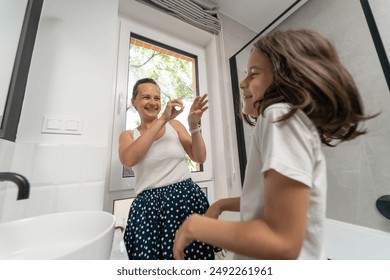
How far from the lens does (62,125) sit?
0.71 meters

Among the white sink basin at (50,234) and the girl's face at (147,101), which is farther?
the girl's face at (147,101)

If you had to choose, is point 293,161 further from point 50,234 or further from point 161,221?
point 50,234

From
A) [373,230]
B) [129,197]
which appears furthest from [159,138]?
[373,230]

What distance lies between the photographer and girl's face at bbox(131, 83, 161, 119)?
0.82m

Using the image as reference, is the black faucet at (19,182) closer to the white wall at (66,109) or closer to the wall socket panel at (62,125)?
the white wall at (66,109)

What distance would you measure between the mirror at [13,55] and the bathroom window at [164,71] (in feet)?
1.72

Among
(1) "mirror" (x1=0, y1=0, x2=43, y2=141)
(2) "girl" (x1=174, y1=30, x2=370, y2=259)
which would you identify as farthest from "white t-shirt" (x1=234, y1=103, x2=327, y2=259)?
(1) "mirror" (x1=0, y1=0, x2=43, y2=141)

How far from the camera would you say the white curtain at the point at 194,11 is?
115 cm

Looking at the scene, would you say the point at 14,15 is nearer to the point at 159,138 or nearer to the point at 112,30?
the point at 112,30

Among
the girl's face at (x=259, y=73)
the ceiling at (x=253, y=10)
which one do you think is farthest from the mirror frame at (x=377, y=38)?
the girl's face at (x=259, y=73)

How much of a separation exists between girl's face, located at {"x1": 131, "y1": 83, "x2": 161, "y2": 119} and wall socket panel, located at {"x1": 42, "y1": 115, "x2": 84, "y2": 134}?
26cm

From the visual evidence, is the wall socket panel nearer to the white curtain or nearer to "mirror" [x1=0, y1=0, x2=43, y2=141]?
"mirror" [x1=0, y1=0, x2=43, y2=141]

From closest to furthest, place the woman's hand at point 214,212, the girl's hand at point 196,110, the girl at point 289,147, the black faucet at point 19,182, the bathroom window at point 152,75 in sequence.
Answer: the girl at point 289,147 < the black faucet at point 19,182 < the woman's hand at point 214,212 < the girl's hand at point 196,110 < the bathroom window at point 152,75

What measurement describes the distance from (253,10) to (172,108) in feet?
4.42
